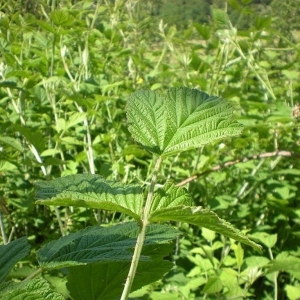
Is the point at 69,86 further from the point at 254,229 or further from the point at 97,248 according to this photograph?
the point at 97,248

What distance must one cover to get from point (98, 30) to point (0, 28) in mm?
598

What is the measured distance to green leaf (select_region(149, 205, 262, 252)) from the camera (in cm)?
38

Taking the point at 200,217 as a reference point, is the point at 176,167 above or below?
below

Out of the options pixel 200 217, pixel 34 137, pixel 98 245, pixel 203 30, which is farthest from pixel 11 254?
pixel 203 30

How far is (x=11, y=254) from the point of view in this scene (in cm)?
49

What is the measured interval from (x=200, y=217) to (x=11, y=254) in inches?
9.3

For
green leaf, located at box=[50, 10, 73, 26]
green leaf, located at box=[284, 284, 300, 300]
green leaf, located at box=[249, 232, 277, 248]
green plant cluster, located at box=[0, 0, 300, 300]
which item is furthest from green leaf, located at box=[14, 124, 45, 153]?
green leaf, located at box=[284, 284, 300, 300]

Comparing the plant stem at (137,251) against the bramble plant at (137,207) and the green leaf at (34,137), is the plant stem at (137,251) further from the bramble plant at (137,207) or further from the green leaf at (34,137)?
the green leaf at (34,137)

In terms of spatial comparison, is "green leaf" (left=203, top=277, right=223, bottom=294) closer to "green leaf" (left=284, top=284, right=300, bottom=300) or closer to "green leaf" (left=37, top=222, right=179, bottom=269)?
"green leaf" (left=284, top=284, right=300, bottom=300)

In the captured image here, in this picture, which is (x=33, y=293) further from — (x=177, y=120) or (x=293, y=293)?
(x=293, y=293)

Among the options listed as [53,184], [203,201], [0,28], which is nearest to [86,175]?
[53,184]

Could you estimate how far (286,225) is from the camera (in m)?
1.71

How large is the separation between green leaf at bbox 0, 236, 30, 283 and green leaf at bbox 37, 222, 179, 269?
A: 0.02 meters

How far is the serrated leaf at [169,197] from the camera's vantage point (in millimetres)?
459
